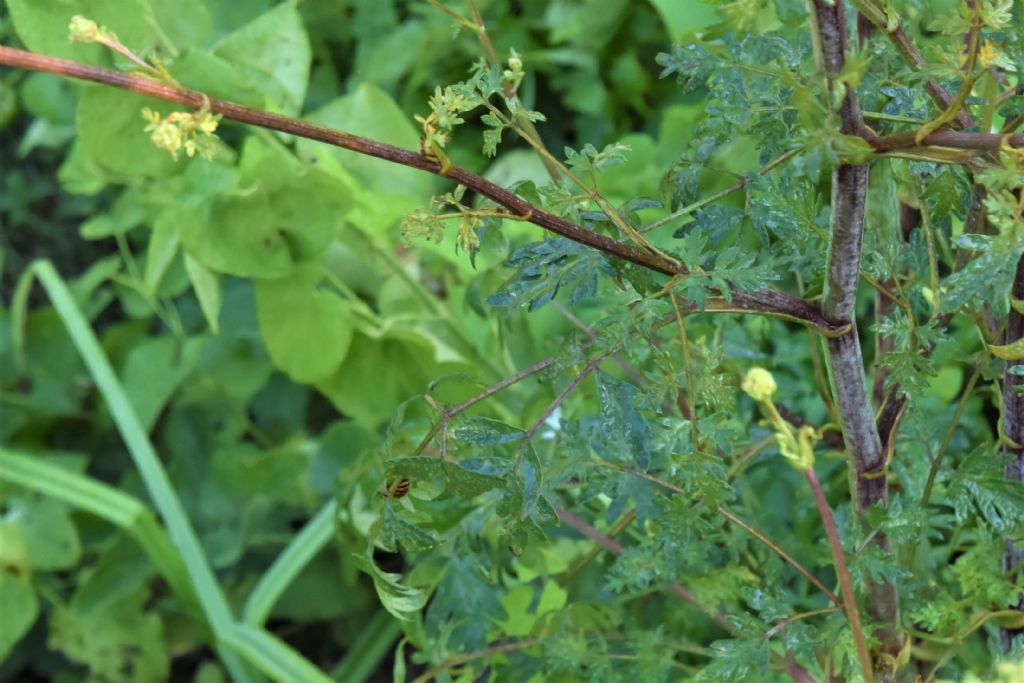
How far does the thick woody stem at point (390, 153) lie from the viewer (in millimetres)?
274

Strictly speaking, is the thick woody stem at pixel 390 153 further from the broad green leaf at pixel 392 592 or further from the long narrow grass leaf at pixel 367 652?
the long narrow grass leaf at pixel 367 652

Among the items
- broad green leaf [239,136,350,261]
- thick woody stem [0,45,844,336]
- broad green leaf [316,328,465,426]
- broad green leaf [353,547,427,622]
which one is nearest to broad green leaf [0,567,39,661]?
broad green leaf [316,328,465,426]

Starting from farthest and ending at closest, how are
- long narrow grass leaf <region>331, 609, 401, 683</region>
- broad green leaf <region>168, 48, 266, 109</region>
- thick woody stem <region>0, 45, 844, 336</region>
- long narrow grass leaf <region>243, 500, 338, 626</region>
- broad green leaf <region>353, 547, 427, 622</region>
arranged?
long narrow grass leaf <region>331, 609, 401, 683</region>, long narrow grass leaf <region>243, 500, 338, 626</region>, broad green leaf <region>168, 48, 266, 109</region>, broad green leaf <region>353, 547, 427, 622</region>, thick woody stem <region>0, 45, 844, 336</region>

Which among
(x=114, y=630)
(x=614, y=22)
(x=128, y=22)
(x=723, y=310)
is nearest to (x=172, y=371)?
(x=114, y=630)

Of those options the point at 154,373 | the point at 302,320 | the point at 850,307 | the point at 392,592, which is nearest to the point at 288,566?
the point at 302,320

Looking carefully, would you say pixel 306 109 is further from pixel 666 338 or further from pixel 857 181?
pixel 857 181

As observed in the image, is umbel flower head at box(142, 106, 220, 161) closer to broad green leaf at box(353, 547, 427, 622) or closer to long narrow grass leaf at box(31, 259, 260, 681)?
broad green leaf at box(353, 547, 427, 622)

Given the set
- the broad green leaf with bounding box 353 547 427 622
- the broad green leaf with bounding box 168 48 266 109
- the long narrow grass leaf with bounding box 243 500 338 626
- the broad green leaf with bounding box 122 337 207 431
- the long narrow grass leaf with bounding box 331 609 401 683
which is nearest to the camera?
the broad green leaf with bounding box 353 547 427 622

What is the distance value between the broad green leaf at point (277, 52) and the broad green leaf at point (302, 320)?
5.2 inches

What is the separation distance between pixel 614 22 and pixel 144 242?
0.61 metres

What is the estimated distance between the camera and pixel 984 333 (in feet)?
1.33

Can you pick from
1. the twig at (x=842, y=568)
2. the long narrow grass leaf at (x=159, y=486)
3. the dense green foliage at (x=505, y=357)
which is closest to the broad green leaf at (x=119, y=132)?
the dense green foliage at (x=505, y=357)

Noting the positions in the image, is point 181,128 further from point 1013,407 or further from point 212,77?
point 212,77

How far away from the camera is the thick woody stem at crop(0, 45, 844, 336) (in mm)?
274
